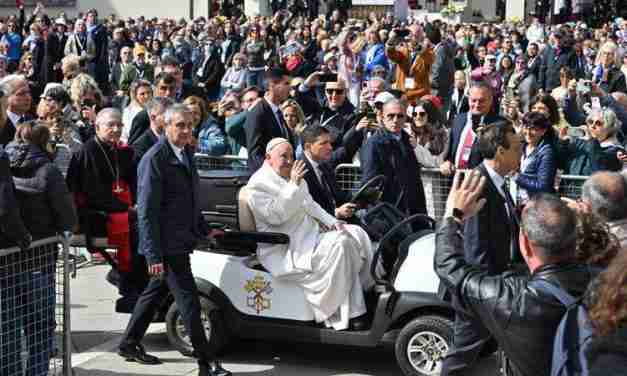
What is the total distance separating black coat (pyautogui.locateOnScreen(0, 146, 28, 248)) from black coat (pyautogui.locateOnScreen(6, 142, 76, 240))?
417mm

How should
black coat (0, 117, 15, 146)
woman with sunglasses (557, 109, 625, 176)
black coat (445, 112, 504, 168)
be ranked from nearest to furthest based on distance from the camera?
1. black coat (0, 117, 15, 146)
2. woman with sunglasses (557, 109, 625, 176)
3. black coat (445, 112, 504, 168)

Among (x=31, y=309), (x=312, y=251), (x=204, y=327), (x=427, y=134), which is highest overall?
(x=427, y=134)

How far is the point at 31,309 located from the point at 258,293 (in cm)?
158

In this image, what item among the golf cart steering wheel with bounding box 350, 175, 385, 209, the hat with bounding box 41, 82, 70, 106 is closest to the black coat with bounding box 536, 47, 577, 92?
the hat with bounding box 41, 82, 70, 106

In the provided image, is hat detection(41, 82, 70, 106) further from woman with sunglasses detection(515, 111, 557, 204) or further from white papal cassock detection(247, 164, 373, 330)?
woman with sunglasses detection(515, 111, 557, 204)

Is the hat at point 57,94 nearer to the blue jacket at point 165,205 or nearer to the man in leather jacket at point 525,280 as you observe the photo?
the blue jacket at point 165,205

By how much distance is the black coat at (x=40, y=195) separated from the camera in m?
6.84

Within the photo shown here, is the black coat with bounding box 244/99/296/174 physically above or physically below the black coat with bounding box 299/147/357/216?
above

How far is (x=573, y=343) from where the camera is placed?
3674 millimetres

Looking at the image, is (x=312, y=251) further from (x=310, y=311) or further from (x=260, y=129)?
(x=260, y=129)

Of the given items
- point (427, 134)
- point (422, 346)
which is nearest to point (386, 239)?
point (422, 346)

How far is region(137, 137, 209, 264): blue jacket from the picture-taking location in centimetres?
708

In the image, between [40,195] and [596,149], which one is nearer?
[40,195]

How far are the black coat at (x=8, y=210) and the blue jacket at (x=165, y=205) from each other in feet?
3.01
